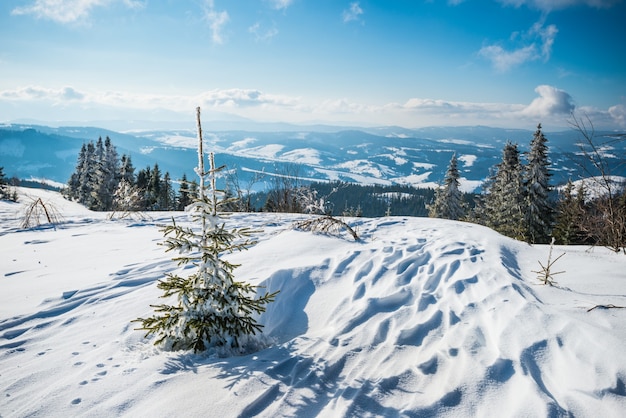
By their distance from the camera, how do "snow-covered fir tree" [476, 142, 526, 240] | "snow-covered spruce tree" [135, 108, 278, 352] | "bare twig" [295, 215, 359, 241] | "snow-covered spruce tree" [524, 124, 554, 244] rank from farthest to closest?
1. "snow-covered fir tree" [476, 142, 526, 240]
2. "snow-covered spruce tree" [524, 124, 554, 244]
3. "bare twig" [295, 215, 359, 241]
4. "snow-covered spruce tree" [135, 108, 278, 352]

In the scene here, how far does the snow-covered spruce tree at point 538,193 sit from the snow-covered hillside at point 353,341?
24805 millimetres

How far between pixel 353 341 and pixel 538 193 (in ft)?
99.0

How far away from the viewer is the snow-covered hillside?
2.45 metres

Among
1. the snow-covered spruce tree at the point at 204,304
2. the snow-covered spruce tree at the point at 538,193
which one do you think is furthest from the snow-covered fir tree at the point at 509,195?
the snow-covered spruce tree at the point at 204,304

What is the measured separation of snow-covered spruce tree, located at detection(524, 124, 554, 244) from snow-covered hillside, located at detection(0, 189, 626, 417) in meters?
24.8

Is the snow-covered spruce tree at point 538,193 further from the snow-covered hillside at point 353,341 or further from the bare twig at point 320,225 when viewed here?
the bare twig at point 320,225

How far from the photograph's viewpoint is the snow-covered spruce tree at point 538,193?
2609cm

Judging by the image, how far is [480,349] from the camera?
2.96 metres

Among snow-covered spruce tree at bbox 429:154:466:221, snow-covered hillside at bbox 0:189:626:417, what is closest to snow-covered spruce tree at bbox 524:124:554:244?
snow-covered spruce tree at bbox 429:154:466:221

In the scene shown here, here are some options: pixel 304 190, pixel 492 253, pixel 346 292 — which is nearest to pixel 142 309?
pixel 346 292

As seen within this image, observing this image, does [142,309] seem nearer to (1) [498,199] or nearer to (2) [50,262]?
(2) [50,262]

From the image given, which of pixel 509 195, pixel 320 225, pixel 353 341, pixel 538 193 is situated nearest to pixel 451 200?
pixel 509 195

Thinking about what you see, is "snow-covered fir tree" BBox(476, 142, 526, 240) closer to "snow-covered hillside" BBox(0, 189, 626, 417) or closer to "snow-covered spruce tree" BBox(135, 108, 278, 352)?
"snow-covered hillside" BBox(0, 189, 626, 417)

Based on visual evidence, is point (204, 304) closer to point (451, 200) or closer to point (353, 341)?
point (353, 341)
